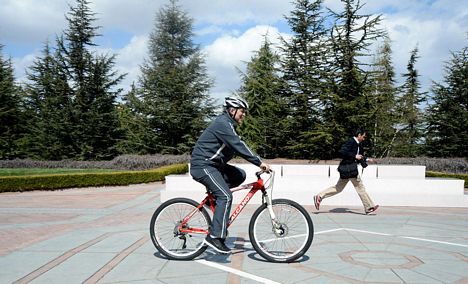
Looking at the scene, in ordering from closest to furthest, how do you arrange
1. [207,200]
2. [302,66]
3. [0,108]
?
[207,200]
[302,66]
[0,108]

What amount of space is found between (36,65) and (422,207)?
3051 cm

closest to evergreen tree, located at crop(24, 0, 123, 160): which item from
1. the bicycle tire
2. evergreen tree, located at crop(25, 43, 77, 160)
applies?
evergreen tree, located at crop(25, 43, 77, 160)

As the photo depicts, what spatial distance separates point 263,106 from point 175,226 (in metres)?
24.7

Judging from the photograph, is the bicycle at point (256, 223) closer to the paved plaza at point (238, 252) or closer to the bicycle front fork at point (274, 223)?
the bicycle front fork at point (274, 223)

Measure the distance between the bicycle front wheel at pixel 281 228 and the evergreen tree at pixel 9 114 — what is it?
30662 mm

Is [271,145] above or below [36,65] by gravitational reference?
below

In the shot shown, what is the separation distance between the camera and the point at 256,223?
498 centimetres

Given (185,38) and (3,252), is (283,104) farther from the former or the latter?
(3,252)

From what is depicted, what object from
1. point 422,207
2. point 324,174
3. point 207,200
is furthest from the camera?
point 324,174

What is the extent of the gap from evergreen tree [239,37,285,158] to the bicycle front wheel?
23.2 m

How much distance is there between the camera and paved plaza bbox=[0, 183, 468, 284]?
14.2ft

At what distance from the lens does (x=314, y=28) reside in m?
28.7

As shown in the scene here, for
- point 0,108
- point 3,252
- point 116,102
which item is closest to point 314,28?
point 116,102

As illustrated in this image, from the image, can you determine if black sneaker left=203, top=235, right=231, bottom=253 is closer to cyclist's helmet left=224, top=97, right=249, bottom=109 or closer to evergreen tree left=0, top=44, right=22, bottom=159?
cyclist's helmet left=224, top=97, right=249, bottom=109
